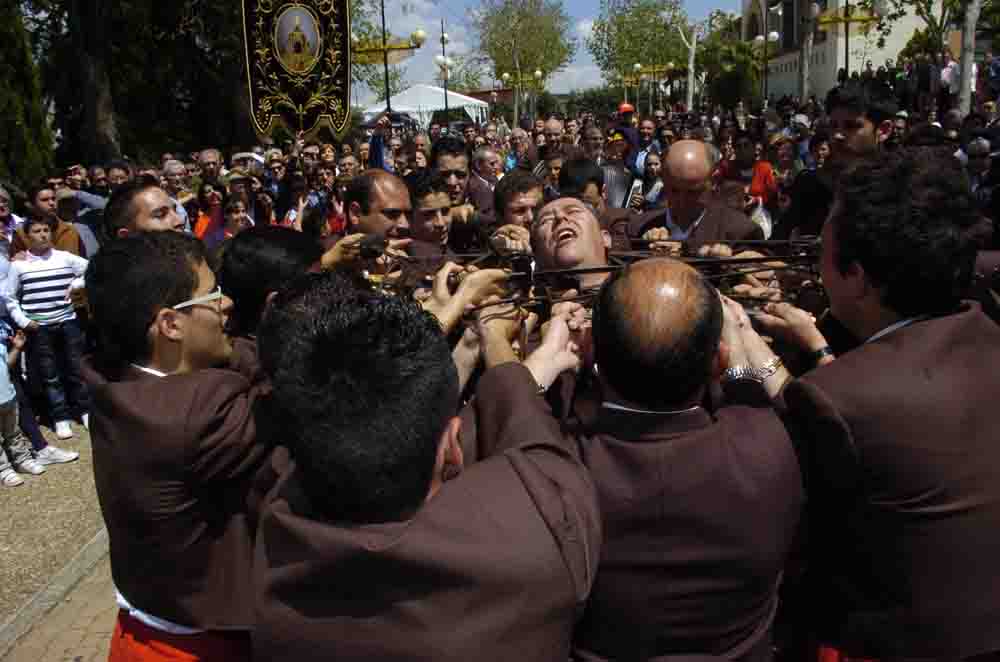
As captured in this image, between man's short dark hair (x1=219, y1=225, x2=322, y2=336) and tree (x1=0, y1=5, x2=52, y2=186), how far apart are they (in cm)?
1378

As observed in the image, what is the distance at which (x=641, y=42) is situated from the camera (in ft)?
172

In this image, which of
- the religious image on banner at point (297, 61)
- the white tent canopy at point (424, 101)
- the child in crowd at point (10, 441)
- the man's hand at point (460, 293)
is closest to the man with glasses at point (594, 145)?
the religious image on banner at point (297, 61)

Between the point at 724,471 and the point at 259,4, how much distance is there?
8.07m

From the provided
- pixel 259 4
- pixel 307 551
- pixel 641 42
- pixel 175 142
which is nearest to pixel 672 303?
pixel 307 551

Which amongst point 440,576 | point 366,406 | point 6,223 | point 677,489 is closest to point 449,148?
point 6,223

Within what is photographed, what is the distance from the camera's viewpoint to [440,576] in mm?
1373

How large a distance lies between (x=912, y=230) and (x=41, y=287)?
701cm

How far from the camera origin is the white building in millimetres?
51531

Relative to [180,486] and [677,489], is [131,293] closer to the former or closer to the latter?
[180,486]

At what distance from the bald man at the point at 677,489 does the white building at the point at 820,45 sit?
44.1 metres

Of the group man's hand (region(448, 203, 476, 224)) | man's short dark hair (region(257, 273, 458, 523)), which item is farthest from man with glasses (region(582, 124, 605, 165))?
man's short dark hair (region(257, 273, 458, 523))

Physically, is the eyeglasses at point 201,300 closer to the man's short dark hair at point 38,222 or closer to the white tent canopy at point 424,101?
the man's short dark hair at point 38,222

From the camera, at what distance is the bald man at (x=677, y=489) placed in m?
1.75

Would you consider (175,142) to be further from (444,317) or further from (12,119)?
(444,317)
